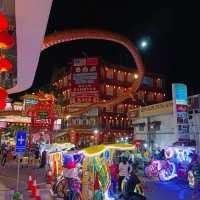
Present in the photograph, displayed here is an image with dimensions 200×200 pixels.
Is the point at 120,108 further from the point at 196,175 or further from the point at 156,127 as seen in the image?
the point at 196,175

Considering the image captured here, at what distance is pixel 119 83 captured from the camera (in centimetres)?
7044

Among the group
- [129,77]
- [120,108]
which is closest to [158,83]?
[129,77]

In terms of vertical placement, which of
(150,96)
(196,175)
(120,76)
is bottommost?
(196,175)

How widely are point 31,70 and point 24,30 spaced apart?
384 centimetres

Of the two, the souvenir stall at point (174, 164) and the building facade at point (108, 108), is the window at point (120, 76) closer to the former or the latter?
the building facade at point (108, 108)

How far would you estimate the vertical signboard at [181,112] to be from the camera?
78.0 feet

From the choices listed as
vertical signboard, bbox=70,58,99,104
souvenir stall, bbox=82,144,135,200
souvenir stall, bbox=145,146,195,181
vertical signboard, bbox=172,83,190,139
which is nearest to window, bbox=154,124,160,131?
vertical signboard, bbox=70,58,99,104

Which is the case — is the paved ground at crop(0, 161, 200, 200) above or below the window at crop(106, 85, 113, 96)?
below

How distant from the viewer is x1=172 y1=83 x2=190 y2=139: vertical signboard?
78.0ft

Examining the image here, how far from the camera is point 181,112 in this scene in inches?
943

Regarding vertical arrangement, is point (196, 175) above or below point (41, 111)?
below

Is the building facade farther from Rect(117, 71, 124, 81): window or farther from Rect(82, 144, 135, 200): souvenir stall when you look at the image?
Rect(82, 144, 135, 200): souvenir stall

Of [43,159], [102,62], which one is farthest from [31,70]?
[102,62]

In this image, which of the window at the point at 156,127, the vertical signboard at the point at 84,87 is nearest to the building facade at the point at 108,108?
the vertical signboard at the point at 84,87
